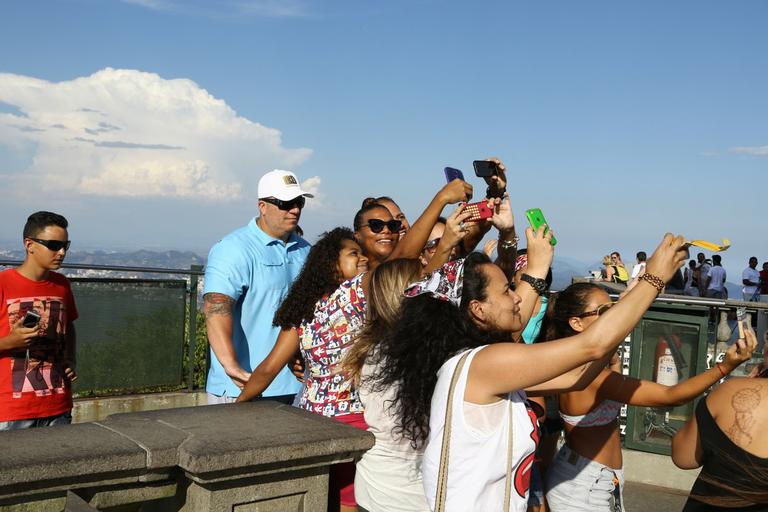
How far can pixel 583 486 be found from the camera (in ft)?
12.8

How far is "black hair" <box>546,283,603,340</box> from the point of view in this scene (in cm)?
406

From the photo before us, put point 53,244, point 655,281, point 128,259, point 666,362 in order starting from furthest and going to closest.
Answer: point 128,259 < point 666,362 < point 53,244 < point 655,281

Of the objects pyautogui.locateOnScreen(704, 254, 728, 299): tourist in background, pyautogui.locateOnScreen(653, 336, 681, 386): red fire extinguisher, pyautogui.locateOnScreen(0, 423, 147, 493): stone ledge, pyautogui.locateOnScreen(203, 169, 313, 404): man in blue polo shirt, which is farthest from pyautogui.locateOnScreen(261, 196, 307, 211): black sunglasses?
pyautogui.locateOnScreen(704, 254, 728, 299): tourist in background

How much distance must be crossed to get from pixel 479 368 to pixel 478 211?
1487mm

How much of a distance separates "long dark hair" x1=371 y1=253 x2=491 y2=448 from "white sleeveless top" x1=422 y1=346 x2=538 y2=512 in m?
0.20

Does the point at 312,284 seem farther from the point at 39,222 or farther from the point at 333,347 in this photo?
the point at 39,222

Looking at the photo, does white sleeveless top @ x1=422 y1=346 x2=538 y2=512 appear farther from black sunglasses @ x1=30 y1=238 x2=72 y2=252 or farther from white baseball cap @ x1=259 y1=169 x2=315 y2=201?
black sunglasses @ x1=30 y1=238 x2=72 y2=252

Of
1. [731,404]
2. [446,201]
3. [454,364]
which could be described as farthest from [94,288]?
[731,404]

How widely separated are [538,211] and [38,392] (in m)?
3.15

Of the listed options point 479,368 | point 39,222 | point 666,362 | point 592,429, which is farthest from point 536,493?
point 39,222

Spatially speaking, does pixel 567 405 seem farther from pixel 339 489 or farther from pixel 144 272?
pixel 144 272

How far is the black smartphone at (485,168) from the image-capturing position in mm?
4285

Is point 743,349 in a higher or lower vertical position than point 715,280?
higher

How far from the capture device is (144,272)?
27.5 ft
